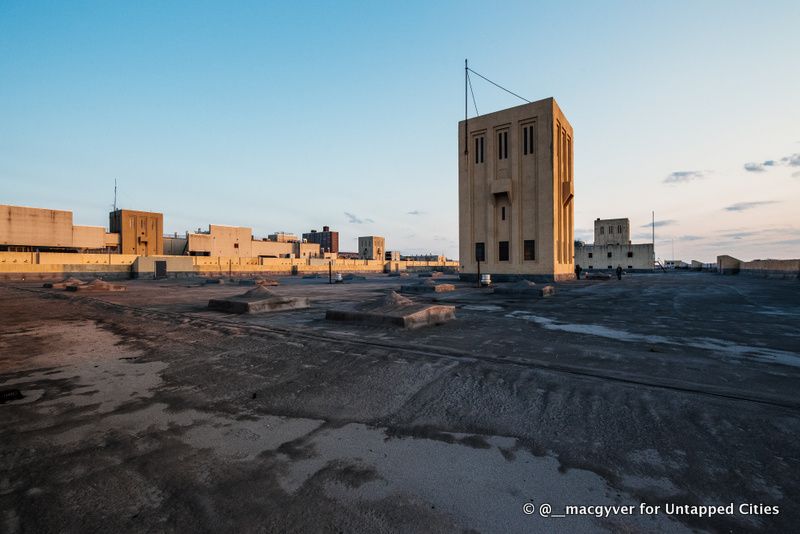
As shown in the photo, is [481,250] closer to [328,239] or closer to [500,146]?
[500,146]

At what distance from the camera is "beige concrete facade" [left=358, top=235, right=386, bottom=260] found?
393 feet

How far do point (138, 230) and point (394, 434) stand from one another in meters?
80.2

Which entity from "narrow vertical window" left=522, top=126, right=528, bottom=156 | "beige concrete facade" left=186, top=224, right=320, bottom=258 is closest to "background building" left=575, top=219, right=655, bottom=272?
"narrow vertical window" left=522, top=126, right=528, bottom=156

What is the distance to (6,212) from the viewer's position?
168ft

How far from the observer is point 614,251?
272ft

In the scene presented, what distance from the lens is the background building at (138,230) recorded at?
65425 millimetres

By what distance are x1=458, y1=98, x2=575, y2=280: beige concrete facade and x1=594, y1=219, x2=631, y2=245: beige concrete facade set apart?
58.5 meters

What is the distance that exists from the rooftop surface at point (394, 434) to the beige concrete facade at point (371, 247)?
112 metres

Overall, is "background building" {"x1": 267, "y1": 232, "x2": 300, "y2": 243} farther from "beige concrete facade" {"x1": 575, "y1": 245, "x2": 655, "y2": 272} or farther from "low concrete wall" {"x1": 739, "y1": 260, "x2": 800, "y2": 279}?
"low concrete wall" {"x1": 739, "y1": 260, "x2": 800, "y2": 279}

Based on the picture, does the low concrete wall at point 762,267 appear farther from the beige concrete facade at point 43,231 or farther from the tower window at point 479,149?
the beige concrete facade at point 43,231

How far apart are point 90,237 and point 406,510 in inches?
3025

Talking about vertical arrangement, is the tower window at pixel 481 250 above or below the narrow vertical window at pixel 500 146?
below

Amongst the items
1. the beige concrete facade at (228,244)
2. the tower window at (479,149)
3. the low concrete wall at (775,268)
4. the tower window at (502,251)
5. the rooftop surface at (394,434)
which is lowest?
the rooftop surface at (394,434)

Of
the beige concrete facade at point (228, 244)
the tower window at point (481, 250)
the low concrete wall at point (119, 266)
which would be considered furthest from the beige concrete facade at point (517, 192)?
the beige concrete facade at point (228, 244)
